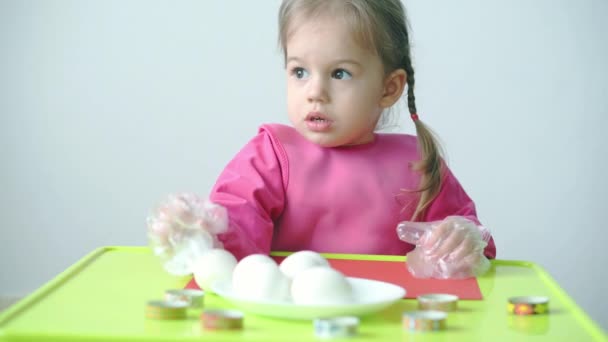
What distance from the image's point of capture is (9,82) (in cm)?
308

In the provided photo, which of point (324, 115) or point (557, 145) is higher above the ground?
point (324, 115)

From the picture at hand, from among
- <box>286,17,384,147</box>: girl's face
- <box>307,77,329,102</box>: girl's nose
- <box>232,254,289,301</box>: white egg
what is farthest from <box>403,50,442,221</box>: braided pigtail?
<box>232,254,289,301</box>: white egg

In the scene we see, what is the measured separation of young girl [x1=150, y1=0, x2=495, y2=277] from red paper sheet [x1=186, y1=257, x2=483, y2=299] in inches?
7.0

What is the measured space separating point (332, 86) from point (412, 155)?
233mm

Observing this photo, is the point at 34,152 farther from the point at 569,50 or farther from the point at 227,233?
the point at 227,233

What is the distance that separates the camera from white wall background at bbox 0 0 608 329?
2.96 meters

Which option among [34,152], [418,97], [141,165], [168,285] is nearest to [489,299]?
[168,285]

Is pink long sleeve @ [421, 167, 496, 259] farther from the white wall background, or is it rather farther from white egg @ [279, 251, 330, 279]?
the white wall background

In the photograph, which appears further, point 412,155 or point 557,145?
point 557,145

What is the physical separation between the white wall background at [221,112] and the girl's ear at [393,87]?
128 centimetres

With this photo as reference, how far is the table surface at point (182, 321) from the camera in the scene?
0.89 m

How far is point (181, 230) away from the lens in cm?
117

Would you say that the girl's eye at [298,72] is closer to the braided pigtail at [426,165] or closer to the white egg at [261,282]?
the braided pigtail at [426,165]

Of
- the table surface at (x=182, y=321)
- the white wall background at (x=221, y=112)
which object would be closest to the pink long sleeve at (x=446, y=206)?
the table surface at (x=182, y=321)
